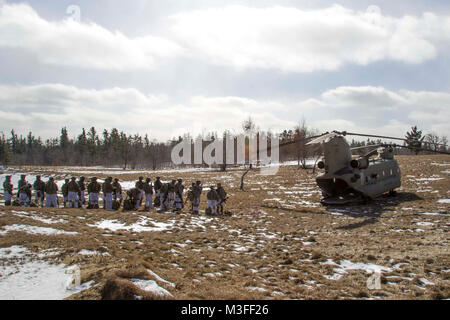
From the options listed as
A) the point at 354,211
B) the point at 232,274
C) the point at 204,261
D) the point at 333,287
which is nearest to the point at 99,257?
the point at 204,261

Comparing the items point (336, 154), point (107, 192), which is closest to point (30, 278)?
point (107, 192)

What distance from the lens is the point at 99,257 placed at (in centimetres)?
741

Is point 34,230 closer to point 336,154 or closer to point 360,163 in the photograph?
point 336,154

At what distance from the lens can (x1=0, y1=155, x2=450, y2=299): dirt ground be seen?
6.08m

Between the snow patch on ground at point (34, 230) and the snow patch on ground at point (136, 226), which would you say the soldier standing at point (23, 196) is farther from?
the snow patch on ground at point (34, 230)

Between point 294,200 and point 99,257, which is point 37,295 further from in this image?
point 294,200

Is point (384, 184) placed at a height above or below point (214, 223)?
above

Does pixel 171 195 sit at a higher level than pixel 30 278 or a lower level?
higher

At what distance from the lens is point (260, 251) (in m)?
9.45

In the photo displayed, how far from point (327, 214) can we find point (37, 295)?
14816mm

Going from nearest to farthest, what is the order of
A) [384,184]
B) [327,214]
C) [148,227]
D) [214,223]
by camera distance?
[148,227], [214,223], [327,214], [384,184]

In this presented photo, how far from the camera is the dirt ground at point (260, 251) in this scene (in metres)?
6.08

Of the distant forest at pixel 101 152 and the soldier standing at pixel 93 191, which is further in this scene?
the distant forest at pixel 101 152

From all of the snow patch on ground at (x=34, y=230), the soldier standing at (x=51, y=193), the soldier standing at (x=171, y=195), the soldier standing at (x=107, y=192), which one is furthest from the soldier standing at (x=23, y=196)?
the snow patch on ground at (x=34, y=230)
